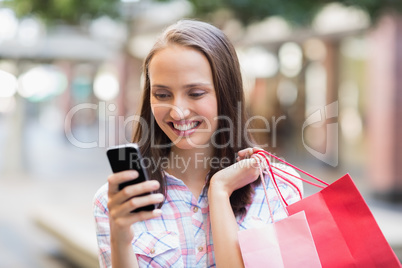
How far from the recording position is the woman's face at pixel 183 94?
145cm

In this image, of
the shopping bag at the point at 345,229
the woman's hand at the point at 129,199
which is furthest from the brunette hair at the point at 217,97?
the woman's hand at the point at 129,199

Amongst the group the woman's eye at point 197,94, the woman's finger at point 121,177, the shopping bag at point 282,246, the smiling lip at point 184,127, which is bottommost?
the shopping bag at point 282,246

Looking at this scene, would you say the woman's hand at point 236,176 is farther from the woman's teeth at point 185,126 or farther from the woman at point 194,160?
the woman's teeth at point 185,126

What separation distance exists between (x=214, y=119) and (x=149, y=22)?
1201 cm

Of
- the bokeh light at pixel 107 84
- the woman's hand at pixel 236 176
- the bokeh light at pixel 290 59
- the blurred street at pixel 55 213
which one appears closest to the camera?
the woman's hand at pixel 236 176

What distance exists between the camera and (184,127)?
150 centimetres

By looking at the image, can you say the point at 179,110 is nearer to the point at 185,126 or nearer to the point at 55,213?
the point at 185,126

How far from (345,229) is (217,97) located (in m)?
0.53

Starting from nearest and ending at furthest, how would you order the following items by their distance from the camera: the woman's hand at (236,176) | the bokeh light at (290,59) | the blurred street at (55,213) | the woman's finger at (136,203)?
the woman's finger at (136,203)
the woman's hand at (236,176)
the blurred street at (55,213)
the bokeh light at (290,59)

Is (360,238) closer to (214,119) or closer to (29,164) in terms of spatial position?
(214,119)

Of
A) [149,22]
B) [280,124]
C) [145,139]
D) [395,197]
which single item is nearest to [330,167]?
[280,124]

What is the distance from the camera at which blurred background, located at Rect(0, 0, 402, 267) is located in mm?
6391

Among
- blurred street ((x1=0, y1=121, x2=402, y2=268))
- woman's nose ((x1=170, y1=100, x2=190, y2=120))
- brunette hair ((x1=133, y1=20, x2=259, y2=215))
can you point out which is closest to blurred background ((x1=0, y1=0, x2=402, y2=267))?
blurred street ((x1=0, y1=121, x2=402, y2=268))

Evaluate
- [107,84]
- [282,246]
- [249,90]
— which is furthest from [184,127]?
[107,84]
